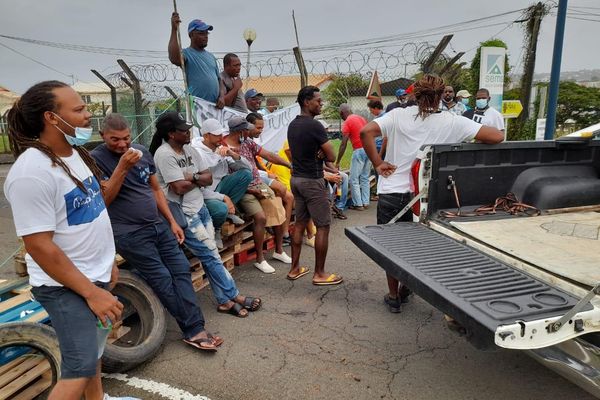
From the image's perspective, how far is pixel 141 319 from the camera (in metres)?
3.39

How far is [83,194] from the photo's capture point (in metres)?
2.04

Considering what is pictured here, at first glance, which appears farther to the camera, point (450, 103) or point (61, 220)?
point (450, 103)

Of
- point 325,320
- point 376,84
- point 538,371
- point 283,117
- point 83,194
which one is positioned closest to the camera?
point 83,194

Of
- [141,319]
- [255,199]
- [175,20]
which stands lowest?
[141,319]

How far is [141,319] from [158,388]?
637 millimetres

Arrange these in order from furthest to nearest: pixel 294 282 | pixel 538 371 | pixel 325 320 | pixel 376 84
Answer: pixel 376 84, pixel 294 282, pixel 325 320, pixel 538 371

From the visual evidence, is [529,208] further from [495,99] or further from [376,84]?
[376,84]

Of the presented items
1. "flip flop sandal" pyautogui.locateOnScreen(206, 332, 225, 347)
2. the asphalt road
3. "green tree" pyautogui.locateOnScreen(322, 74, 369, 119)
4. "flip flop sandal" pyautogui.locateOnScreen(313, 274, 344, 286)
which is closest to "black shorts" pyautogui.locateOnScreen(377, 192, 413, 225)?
the asphalt road

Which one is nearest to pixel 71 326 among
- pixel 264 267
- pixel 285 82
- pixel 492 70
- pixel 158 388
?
pixel 158 388

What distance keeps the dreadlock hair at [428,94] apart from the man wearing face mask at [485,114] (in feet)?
11.2

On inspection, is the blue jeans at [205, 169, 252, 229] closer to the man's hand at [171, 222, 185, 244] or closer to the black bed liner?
the man's hand at [171, 222, 185, 244]

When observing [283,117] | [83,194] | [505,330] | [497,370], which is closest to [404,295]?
[497,370]

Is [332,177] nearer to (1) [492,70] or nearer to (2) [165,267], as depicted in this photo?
(2) [165,267]

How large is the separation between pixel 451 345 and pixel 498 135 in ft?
5.44
